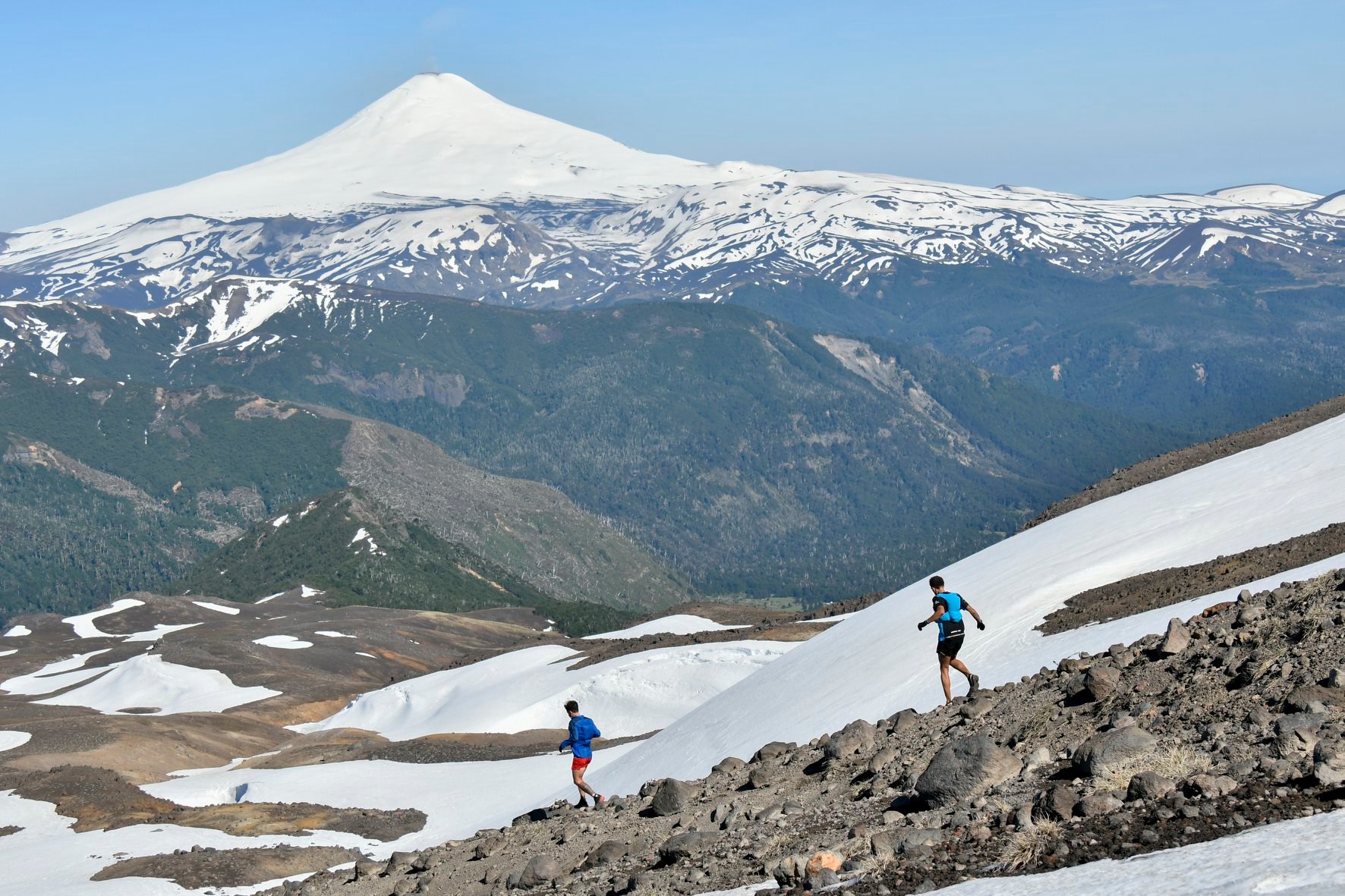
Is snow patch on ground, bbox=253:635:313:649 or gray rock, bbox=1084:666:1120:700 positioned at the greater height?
gray rock, bbox=1084:666:1120:700

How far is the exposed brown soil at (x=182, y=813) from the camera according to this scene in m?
43.8

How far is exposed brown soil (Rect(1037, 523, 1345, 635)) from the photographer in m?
31.2

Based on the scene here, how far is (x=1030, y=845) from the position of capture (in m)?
14.9

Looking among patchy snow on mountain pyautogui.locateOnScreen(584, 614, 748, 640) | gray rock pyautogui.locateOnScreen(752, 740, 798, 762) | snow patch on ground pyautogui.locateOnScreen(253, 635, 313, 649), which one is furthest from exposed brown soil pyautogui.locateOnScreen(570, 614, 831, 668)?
gray rock pyautogui.locateOnScreen(752, 740, 798, 762)

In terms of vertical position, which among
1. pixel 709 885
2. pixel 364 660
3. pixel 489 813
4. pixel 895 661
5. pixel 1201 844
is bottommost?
pixel 364 660

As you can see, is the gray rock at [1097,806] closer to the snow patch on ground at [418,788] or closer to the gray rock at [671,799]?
the gray rock at [671,799]

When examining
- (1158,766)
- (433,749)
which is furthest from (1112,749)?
(433,749)

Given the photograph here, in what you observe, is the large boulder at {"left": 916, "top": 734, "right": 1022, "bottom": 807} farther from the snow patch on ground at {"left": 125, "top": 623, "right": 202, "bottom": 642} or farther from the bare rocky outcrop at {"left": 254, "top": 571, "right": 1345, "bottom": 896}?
the snow patch on ground at {"left": 125, "top": 623, "right": 202, "bottom": 642}

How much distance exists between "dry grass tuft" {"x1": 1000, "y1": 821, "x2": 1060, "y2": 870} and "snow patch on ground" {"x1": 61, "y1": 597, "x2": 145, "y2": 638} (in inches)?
5844

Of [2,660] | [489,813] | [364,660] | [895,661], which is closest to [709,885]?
[895,661]

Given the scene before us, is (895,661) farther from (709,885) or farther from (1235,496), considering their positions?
(709,885)

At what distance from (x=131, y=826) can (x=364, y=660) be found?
3268 inches

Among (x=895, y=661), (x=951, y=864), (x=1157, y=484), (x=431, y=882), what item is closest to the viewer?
(x=951, y=864)

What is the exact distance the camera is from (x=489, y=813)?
43875 mm
